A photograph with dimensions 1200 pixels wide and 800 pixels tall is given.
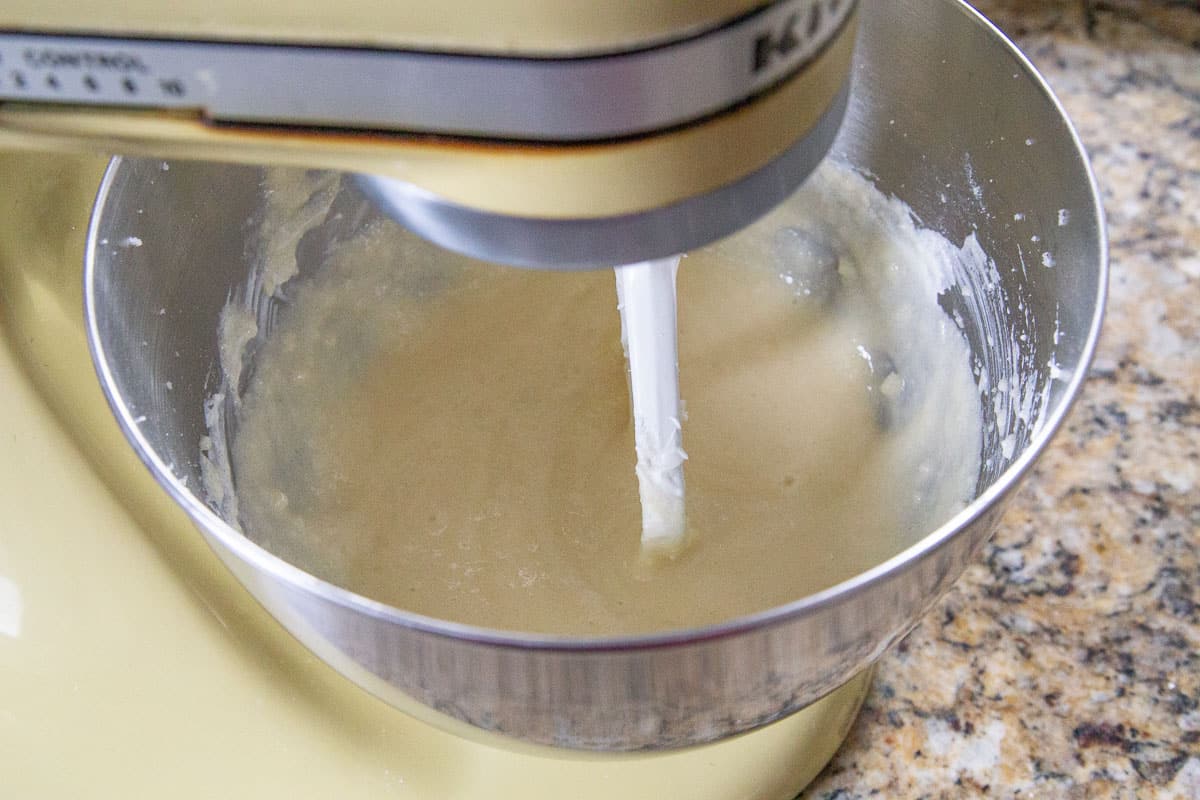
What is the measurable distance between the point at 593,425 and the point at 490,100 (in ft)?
1.57

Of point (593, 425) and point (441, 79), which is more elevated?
point (441, 79)

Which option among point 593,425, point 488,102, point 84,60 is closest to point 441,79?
point 488,102

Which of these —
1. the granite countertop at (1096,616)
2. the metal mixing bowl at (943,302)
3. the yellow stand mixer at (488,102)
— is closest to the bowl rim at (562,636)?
the metal mixing bowl at (943,302)

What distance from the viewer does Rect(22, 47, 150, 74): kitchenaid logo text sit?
0.35m

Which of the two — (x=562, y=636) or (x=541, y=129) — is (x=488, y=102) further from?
(x=562, y=636)

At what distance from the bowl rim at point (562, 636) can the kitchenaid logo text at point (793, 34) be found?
7.0 inches

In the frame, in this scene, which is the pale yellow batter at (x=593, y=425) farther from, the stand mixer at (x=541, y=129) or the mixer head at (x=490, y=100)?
the mixer head at (x=490, y=100)

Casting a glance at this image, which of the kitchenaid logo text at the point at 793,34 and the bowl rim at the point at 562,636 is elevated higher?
the kitchenaid logo text at the point at 793,34

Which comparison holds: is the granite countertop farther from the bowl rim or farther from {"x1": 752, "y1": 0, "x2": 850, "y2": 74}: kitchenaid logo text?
{"x1": 752, "y1": 0, "x2": 850, "y2": 74}: kitchenaid logo text

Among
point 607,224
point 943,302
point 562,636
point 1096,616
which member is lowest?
point 1096,616

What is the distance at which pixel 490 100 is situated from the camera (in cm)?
33

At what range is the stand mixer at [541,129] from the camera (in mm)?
321

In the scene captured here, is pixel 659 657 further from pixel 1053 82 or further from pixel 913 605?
pixel 1053 82

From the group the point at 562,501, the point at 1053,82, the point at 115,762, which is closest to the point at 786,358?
the point at 562,501
